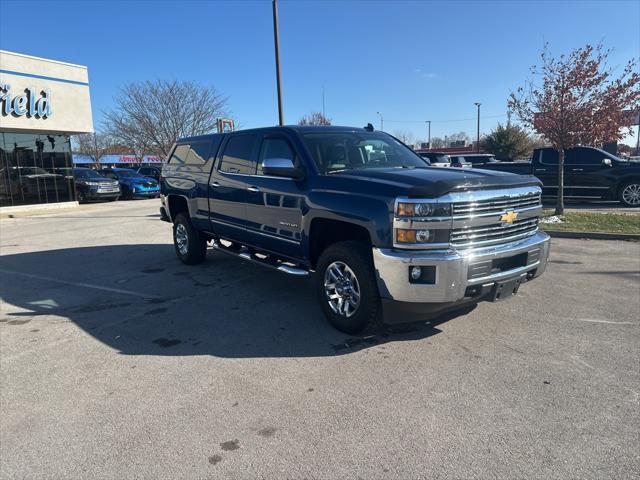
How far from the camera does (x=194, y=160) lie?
7254 millimetres

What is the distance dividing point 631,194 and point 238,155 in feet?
41.9

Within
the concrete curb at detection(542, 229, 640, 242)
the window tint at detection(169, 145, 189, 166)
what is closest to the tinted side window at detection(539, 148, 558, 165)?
the concrete curb at detection(542, 229, 640, 242)

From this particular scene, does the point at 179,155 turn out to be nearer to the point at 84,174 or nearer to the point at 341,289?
the point at 341,289

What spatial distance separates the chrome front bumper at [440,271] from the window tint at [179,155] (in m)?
4.81

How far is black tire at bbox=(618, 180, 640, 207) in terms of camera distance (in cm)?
1367

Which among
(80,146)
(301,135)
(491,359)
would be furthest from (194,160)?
(80,146)

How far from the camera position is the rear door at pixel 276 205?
5.00 m

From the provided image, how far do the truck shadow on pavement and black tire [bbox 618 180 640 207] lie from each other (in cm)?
1177

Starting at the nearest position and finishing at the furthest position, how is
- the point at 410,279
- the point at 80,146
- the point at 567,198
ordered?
the point at 410,279 < the point at 567,198 < the point at 80,146

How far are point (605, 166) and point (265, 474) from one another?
14.9 metres

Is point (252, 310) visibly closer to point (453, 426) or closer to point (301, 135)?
point (301, 135)

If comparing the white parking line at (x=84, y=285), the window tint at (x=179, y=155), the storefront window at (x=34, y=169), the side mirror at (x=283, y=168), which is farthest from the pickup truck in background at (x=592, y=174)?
the storefront window at (x=34, y=169)

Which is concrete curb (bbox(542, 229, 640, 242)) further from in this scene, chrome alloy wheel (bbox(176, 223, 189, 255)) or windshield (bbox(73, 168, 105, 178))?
windshield (bbox(73, 168, 105, 178))

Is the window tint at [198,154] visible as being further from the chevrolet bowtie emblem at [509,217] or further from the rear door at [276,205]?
the chevrolet bowtie emblem at [509,217]
